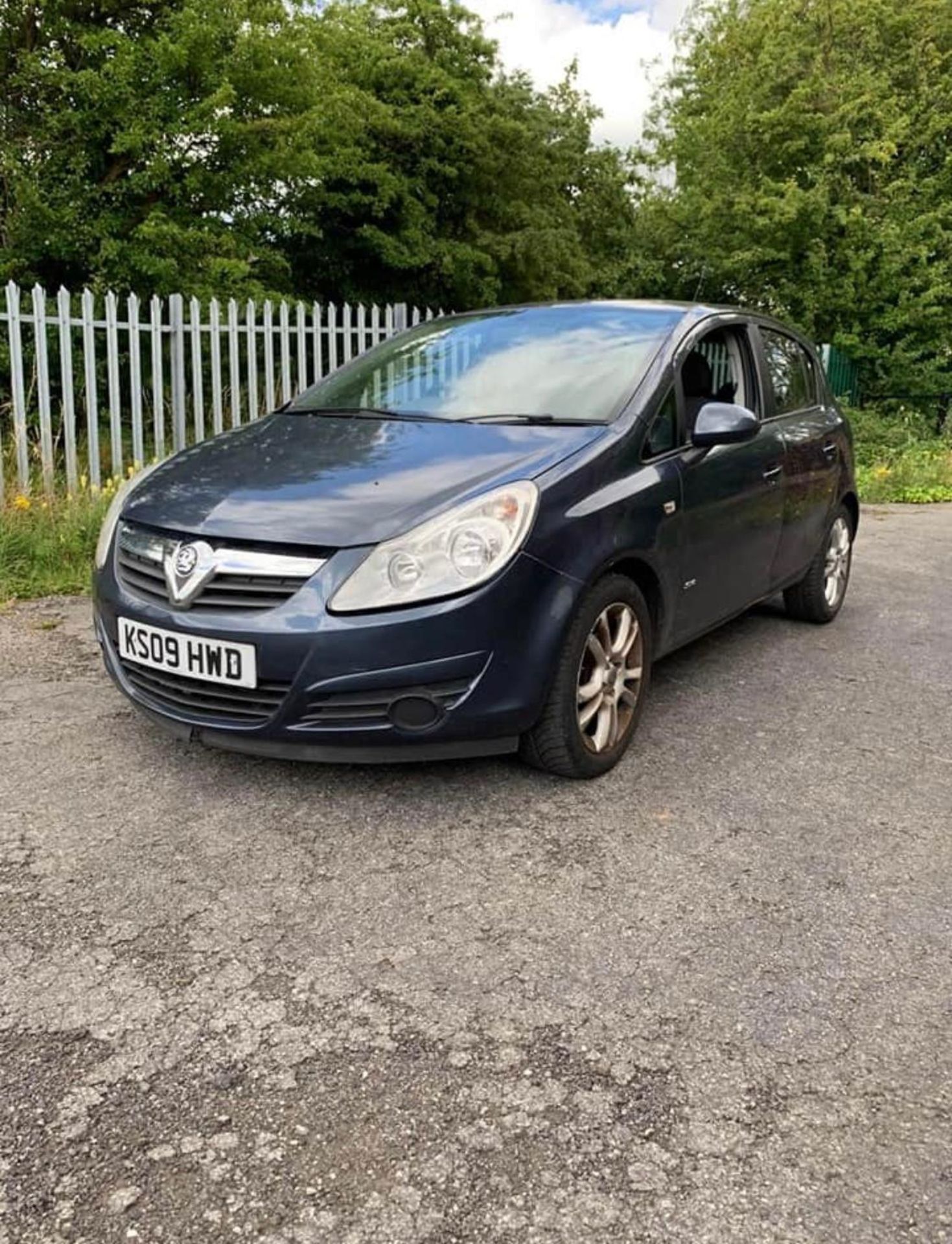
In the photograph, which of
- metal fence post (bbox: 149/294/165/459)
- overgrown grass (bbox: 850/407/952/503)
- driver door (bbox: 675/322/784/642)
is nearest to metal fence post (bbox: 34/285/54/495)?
metal fence post (bbox: 149/294/165/459)

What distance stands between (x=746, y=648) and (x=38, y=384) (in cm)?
467

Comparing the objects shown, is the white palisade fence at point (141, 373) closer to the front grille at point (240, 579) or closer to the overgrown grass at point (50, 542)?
the overgrown grass at point (50, 542)

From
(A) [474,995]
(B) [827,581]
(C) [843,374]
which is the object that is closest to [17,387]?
(B) [827,581]

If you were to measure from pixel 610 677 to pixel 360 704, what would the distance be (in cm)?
88

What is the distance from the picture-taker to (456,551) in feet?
9.43

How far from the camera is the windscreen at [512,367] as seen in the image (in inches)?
145

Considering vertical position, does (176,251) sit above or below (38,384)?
above

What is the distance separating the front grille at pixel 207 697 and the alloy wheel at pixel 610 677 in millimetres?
932

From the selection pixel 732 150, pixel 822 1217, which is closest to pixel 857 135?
pixel 732 150

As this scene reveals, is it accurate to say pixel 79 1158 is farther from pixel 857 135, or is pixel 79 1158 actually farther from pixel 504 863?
pixel 857 135

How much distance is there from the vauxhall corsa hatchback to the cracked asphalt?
0.31 meters

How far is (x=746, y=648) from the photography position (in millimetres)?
4965

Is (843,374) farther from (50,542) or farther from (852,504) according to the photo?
(50,542)

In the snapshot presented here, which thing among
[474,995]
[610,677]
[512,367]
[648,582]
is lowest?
[474,995]
